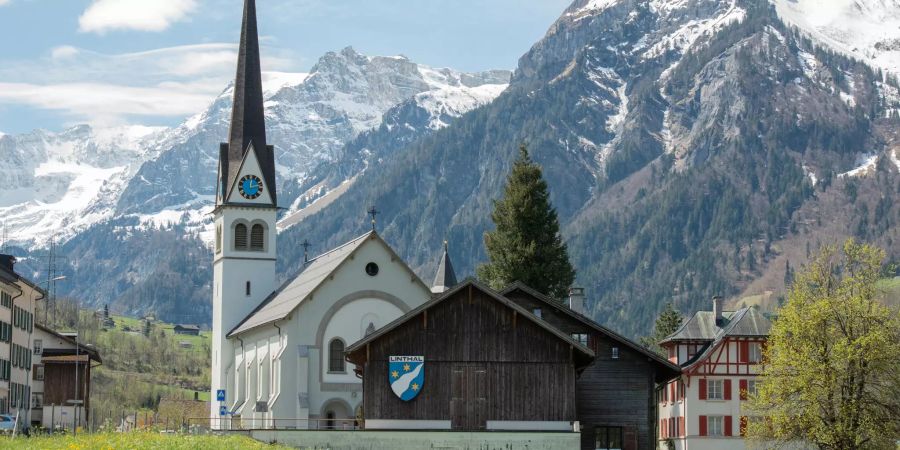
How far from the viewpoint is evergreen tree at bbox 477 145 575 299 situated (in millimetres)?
103438

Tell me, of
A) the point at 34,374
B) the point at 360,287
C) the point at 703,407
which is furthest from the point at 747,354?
the point at 34,374

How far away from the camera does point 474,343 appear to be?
246ft

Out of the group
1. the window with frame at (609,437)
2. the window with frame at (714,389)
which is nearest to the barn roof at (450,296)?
the window with frame at (609,437)

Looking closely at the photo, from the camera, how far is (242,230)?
118 metres

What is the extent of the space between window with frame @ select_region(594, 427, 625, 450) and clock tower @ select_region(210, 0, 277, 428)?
37526 millimetres

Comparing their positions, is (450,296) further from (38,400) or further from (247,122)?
(38,400)

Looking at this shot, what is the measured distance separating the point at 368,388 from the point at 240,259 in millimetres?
45557

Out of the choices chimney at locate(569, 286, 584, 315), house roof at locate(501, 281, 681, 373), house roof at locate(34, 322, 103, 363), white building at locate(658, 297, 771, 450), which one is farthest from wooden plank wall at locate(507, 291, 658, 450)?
house roof at locate(34, 322, 103, 363)

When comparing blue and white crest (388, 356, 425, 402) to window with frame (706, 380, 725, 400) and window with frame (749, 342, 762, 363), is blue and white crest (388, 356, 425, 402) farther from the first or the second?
window with frame (706, 380, 725, 400)

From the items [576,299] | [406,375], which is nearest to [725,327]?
[576,299]

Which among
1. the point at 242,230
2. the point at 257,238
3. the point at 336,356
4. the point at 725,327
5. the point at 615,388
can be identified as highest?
the point at 242,230

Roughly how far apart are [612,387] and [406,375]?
1591cm

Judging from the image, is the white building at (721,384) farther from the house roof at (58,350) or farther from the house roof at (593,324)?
the house roof at (58,350)

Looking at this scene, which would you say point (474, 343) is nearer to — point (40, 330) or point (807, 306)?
point (807, 306)
